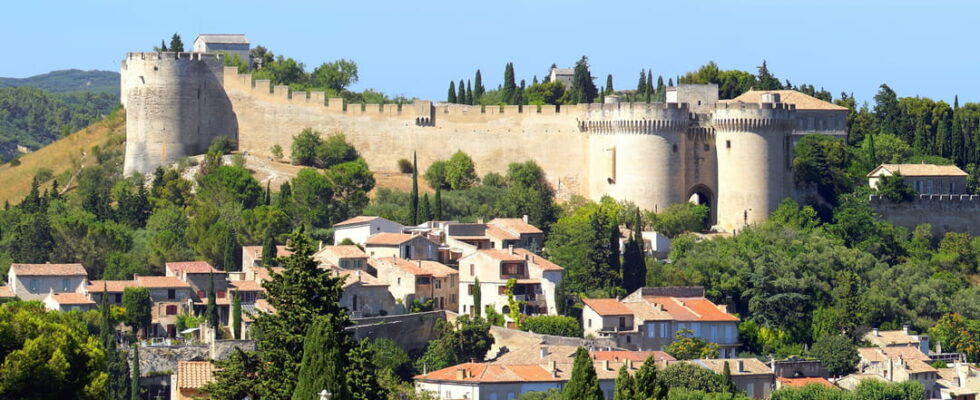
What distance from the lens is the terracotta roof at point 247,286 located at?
59156 millimetres

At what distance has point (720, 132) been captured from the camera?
68312mm

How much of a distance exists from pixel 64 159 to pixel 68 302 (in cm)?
2174

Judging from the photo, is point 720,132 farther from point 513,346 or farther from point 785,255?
point 513,346

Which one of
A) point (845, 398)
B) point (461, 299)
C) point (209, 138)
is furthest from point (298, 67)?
point (845, 398)

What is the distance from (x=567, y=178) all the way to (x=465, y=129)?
3.95m

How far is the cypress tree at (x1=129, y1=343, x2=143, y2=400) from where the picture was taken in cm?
5076

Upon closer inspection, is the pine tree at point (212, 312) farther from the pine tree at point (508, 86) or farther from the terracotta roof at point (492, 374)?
the pine tree at point (508, 86)

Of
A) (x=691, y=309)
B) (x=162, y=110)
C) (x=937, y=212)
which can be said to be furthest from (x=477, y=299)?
(x=937, y=212)

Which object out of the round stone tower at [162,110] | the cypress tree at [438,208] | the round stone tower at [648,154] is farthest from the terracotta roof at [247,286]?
the round stone tower at [648,154]

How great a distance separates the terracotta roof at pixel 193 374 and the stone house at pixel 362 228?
14335 millimetres

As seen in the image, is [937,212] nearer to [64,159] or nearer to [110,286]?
[110,286]

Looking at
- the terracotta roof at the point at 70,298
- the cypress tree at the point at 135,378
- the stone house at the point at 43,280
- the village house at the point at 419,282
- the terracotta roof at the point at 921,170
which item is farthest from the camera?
the terracotta roof at the point at 921,170

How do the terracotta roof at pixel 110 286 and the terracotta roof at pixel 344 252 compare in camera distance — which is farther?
the terracotta roof at pixel 344 252

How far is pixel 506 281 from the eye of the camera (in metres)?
58.9
